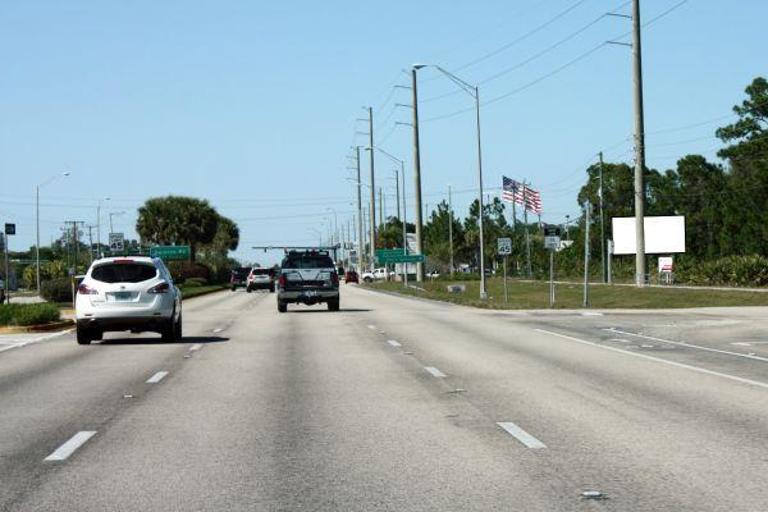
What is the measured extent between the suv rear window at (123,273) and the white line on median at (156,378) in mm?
7505

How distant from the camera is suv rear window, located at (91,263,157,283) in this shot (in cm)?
2511

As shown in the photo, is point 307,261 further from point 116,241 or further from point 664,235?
point 664,235

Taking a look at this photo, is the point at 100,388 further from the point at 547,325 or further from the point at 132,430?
the point at 547,325

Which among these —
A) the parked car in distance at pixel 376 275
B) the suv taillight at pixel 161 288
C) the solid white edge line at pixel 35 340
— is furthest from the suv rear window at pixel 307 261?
the parked car in distance at pixel 376 275

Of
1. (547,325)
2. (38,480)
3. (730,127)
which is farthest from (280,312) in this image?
(730,127)

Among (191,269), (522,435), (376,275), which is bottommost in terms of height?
(522,435)

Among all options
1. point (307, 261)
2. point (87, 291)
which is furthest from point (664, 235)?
point (87, 291)

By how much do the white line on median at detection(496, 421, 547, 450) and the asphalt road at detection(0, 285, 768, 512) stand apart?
0.08 ft

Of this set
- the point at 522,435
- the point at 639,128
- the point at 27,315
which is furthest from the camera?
the point at 639,128

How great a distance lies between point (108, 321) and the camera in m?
24.8

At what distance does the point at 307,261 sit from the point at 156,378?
2494cm

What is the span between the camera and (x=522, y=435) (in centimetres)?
1096

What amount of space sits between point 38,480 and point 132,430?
2768 millimetres

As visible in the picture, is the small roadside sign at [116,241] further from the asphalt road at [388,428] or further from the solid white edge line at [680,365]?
the solid white edge line at [680,365]
